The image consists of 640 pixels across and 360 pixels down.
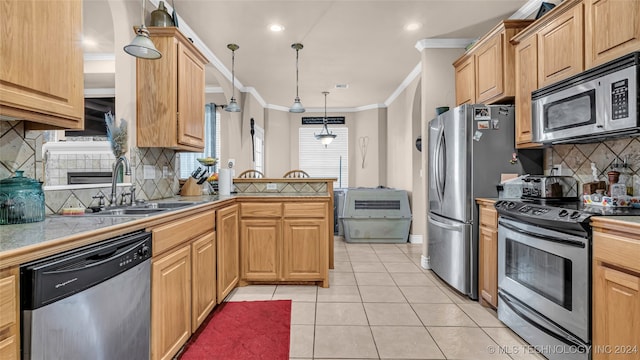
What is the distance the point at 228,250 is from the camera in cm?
284

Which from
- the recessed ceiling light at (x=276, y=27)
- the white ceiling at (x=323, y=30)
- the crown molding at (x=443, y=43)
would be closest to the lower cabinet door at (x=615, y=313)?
the white ceiling at (x=323, y=30)

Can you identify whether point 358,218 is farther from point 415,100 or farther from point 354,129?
point 354,129

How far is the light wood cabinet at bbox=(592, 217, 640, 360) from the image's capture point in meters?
1.45

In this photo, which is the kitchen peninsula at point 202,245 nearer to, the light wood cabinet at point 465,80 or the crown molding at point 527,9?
the light wood cabinet at point 465,80

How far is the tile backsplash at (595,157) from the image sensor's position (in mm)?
2121

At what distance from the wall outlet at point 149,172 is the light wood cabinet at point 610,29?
3349 mm

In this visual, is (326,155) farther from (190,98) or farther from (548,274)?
(548,274)

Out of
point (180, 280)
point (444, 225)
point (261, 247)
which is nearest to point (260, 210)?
point (261, 247)

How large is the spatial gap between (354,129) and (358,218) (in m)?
2.95

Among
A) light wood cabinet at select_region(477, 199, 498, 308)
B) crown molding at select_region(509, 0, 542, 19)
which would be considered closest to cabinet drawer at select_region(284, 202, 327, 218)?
light wood cabinet at select_region(477, 199, 498, 308)

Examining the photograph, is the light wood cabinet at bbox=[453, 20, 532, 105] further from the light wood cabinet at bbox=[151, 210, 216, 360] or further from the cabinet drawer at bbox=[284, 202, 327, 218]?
the light wood cabinet at bbox=[151, 210, 216, 360]

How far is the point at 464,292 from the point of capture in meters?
2.86

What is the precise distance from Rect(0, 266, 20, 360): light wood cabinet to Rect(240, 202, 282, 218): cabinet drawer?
2218mm

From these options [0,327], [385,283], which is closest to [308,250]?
[385,283]
